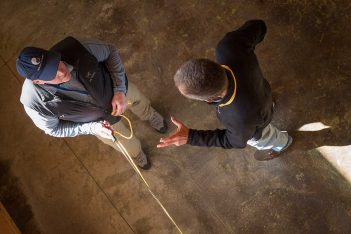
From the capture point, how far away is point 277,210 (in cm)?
357

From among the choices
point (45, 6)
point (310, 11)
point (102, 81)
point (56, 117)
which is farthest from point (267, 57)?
point (45, 6)

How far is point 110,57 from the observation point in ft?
9.53

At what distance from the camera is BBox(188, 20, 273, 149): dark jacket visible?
7.59ft

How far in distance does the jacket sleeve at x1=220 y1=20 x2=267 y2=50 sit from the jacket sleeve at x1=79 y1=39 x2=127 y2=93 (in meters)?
0.91

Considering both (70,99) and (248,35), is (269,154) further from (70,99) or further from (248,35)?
(70,99)

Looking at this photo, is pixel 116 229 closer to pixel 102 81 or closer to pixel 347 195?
pixel 102 81

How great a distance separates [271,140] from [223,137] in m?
0.77

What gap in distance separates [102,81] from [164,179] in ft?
4.88

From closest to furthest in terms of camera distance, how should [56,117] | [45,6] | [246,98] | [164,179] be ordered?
[246,98] < [56,117] < [164,179] < [45,6]

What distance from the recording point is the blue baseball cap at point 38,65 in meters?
2.38

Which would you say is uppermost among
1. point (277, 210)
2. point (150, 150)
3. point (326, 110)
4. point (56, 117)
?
point (56, 117)

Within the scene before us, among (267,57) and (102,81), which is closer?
(102,81)

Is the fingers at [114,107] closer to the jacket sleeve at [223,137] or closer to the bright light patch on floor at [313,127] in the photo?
the jacket sleeve at [223,137]

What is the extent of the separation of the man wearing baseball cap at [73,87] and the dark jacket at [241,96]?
2.60ft
